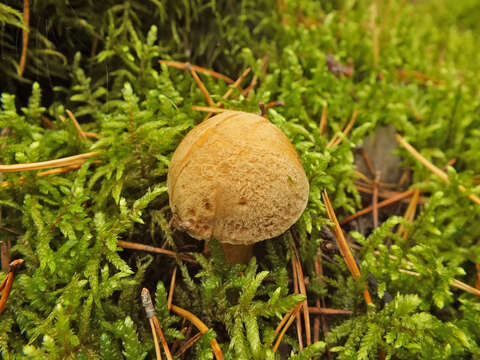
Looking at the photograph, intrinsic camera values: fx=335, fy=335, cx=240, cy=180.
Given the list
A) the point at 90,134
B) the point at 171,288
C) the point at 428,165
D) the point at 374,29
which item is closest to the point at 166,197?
the point at 171,288

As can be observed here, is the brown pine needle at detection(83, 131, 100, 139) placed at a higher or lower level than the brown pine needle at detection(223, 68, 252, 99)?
lower

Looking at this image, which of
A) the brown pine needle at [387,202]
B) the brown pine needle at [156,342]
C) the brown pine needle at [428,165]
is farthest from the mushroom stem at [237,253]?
the brown pine needle at [428,165]

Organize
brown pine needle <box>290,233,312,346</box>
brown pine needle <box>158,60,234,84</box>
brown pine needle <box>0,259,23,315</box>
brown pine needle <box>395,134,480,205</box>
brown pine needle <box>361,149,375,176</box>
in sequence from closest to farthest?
brown pine needle <box>0,259,23,315</box> → brown pine needle <box>290,233,312,346</box> → brown pine needle <box>395,134,480,205</box> → brown pine needle <box>158,60,234,84</box> → brown pine needle <box>361,149,375,176</box>

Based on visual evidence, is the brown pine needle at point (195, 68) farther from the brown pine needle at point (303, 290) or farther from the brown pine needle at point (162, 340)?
the brown pine needle at point (162, 340)

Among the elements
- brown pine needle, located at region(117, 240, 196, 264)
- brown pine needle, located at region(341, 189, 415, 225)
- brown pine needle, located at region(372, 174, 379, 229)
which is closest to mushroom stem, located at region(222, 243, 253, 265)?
brown pine needle, located at region(117, 240, 196, 264)

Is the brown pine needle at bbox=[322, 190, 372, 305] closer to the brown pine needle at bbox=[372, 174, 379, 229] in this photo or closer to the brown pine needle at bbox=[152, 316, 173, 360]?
the brown pine needle at bbox=[372, 174, 379, 229]

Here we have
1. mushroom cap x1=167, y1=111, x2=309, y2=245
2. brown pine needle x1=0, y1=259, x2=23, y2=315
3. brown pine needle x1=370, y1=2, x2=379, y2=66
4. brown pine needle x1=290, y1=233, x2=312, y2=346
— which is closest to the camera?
mushroom cap x1=167, y1=111, x2=309, y2=245

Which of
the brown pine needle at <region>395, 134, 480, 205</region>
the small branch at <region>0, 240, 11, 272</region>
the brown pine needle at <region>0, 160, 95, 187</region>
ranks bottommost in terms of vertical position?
the small branch at <region>0, 240, 11, 272</region>

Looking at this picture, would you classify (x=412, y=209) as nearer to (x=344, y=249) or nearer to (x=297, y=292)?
(x=344, y=249)
